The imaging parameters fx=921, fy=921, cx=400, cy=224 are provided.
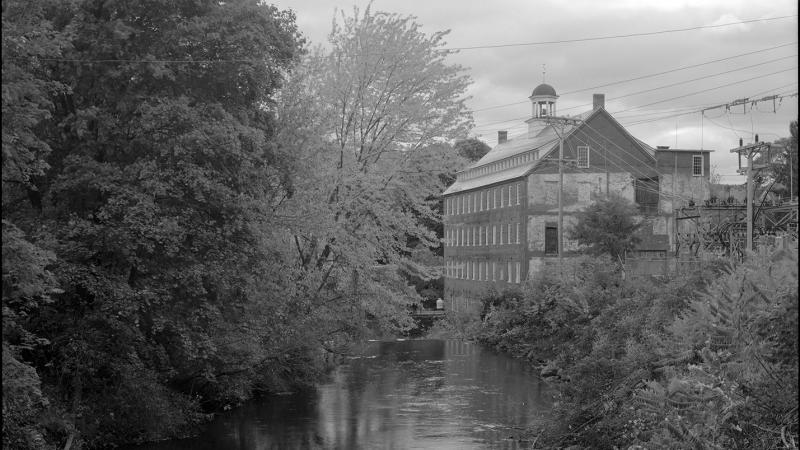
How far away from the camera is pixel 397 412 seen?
99.6 feet

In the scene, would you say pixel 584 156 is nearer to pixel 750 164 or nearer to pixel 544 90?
pixel 544 90

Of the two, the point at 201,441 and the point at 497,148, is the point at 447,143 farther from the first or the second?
the point at 497,148

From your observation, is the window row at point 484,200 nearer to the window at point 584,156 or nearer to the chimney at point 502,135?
the window at point 584,156

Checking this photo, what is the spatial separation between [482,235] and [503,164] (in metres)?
6.06

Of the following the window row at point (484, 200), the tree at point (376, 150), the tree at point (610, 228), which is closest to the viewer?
the tree at point (376, 150)

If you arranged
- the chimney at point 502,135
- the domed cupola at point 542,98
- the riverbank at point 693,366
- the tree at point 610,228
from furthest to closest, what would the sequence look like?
1. the chimney at point 502,135
2. the domed cupola at point 542,98
3. the tree at point 610,228
4. the riverbank at point 693,366

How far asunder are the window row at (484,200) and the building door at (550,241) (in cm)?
310

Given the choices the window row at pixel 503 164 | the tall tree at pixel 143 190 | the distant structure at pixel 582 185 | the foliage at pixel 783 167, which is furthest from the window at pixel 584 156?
the tall tree at pixel 143 190

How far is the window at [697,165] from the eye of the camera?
6576 centimetres

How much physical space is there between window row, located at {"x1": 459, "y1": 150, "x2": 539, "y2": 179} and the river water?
25015mm

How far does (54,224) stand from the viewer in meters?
21.7

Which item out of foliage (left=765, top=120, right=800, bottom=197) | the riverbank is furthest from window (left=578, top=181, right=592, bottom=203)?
the riverbank

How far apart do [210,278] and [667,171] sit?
48676mm

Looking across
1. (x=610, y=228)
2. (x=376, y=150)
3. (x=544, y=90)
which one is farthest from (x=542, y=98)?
(x=376, y=150)
